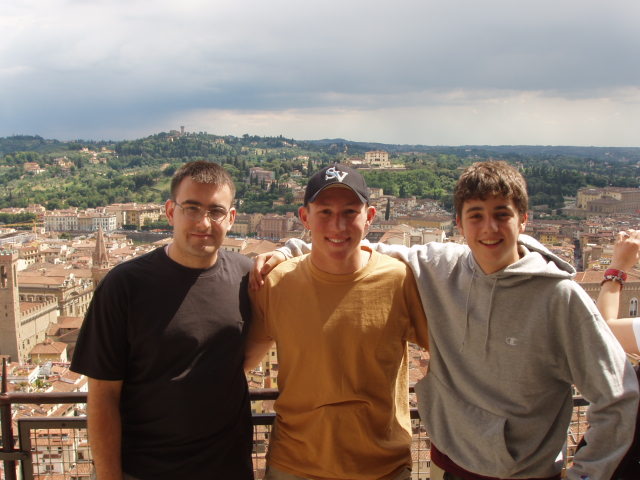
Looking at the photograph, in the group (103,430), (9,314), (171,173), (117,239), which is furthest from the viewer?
(171,173)

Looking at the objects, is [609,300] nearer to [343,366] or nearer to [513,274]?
[513,274]

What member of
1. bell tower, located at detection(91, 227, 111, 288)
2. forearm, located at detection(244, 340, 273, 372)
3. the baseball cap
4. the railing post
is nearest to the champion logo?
the baseball cap

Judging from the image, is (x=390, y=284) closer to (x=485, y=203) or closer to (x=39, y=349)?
(x=485, y=203)

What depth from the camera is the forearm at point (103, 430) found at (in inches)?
52.5

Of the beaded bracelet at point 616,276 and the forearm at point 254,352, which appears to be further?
the forearm at point 254,352

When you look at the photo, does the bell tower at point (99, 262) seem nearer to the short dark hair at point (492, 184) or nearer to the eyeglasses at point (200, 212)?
the eyeglasses at point (200, 212)

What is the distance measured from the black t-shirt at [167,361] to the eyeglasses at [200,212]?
119 millimetres

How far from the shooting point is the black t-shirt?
1.33 m

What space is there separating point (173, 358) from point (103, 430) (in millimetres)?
218

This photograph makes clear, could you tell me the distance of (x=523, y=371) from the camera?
4.08ft

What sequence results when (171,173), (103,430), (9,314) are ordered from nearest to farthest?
(103,430) → (9,314) → (171,173)

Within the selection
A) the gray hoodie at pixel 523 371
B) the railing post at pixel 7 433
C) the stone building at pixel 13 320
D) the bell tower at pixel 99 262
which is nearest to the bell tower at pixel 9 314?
the stone building at pixel 13 320

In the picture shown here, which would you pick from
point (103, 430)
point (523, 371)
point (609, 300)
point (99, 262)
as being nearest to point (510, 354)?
point (523, 371)

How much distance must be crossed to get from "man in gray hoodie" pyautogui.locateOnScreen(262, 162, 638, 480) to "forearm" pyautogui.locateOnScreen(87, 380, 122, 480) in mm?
709
